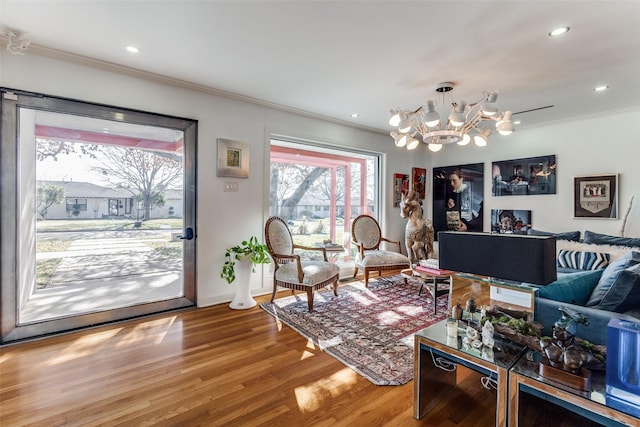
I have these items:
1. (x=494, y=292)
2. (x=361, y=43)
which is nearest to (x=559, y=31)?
(x=361, y=43)

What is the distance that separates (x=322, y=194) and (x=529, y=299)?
13.0ft

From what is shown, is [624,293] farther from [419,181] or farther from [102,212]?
[419,181]

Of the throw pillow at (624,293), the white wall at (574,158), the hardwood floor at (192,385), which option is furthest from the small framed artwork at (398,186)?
the throw pillow at (624,293)

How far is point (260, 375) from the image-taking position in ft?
6.98

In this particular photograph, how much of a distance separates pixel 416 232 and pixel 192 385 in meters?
3.36

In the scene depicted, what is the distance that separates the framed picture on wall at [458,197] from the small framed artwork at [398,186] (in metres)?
0.81

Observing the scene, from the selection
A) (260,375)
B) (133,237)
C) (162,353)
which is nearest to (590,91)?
(260,375)

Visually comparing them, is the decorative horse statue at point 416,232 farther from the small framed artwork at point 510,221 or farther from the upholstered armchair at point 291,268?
the small framed artwork at point 510,221

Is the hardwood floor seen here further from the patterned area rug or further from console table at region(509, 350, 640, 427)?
console table at region(509, 350, 640, 427)

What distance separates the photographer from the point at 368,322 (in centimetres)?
306

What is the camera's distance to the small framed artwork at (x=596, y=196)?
3963mm

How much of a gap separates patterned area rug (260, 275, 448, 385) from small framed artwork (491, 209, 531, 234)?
6.82 feet

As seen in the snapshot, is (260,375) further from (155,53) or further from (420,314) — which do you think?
(155,53)

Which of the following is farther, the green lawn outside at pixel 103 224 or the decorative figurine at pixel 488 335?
the green lawn outside at pixel 103 224
